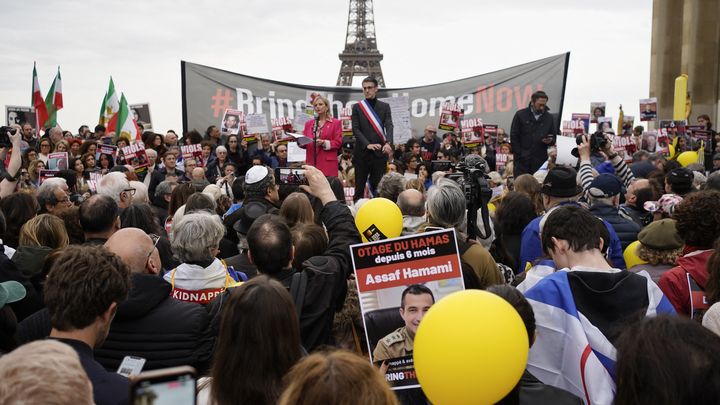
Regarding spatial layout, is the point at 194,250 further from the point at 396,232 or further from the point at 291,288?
the point at 396,232

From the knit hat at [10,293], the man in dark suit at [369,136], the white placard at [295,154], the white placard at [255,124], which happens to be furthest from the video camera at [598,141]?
the white placard at [255,124]

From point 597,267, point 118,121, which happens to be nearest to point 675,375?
point 597,267

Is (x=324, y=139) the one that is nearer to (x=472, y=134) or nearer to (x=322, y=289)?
(x=472, y=134)

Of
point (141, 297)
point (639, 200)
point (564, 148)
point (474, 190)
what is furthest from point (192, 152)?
point (141, 297)

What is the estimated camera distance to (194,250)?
196 inches

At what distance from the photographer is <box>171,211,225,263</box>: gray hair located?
4957 millimetres

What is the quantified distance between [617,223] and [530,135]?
21.1 ft

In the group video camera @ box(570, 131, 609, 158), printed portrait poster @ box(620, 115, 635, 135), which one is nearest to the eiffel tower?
printed portrait poster @ box(620, 115, 635, 135)

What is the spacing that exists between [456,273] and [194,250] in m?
1.60

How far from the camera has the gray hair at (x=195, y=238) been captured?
496cm

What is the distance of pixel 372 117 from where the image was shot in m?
12.6

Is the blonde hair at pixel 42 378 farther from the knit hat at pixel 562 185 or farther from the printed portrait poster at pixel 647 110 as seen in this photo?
the printed portrait poster at pixel 647 110

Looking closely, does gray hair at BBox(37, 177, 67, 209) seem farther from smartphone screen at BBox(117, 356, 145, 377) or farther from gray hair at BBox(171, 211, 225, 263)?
smartphone screen at BBox(117, 356, 145, 377)

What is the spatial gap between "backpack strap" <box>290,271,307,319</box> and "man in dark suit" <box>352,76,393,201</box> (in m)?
8.03
